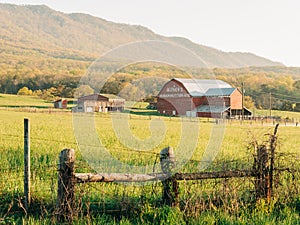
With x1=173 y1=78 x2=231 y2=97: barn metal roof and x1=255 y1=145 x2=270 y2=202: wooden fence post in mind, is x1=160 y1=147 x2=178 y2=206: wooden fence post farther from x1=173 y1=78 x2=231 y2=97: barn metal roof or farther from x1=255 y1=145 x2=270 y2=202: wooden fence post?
x1=173 y1=78 x2=231 y2=97: barn metal roof

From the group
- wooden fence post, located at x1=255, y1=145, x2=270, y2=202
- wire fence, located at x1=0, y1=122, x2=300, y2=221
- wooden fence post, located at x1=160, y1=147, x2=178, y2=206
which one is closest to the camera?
wire fence, located at x1=0, y1=122, x2=300, y2=221

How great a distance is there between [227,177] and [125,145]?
29.8 feet

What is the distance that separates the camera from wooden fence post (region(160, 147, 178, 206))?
20.9 ft

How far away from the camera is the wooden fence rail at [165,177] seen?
582cm

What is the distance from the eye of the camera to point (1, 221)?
217 inches

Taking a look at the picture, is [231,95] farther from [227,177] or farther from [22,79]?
[22,79]

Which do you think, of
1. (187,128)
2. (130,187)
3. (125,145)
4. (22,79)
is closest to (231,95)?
(187,128)

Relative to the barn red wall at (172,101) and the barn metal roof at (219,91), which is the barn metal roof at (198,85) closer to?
the barn metal roof at (219,91)

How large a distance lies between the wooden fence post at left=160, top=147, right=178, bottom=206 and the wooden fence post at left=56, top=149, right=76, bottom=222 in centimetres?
144

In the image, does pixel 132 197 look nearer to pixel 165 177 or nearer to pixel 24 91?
pixel 165 177

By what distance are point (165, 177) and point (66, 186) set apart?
4.97ft

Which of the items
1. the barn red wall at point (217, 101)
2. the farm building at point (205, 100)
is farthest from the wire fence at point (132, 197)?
the barn red wall at point (217, 101)

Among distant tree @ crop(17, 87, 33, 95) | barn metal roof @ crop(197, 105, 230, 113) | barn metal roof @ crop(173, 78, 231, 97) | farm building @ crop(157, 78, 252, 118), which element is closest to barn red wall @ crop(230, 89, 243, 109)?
farm building @ crop(157, 78, 252, 118)

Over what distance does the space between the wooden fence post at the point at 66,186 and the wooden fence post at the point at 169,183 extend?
144 cm
